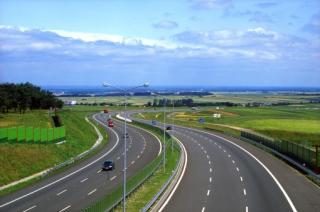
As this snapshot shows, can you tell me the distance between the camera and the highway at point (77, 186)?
38.6 metres

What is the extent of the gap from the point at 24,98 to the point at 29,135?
49401 mm

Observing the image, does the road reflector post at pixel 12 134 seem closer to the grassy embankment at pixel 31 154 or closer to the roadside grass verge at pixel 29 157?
the grassy embankment at pixel 31 154

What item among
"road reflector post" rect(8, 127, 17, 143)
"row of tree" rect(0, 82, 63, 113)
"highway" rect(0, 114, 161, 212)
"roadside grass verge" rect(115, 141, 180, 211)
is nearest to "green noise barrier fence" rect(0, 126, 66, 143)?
"road reflector post" rect(8, 127, 17, 143)

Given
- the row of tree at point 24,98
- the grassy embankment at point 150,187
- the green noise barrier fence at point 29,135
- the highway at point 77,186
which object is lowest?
the highway at point 77,186

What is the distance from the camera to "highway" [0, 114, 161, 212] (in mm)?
38625

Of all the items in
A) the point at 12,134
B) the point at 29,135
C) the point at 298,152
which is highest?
the point at 12,134

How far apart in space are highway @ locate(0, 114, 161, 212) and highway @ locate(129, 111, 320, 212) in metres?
6.30

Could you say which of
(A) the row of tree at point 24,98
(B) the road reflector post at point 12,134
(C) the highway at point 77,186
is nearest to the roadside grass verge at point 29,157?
(B) the road reflector post at point 12,134

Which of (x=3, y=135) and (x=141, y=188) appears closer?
(x=141, y=188)

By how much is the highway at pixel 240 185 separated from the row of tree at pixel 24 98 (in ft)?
156

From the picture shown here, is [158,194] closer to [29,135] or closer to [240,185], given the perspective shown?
[240,185]

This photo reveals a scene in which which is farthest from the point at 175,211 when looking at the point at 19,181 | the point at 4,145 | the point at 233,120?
the point at 233,120

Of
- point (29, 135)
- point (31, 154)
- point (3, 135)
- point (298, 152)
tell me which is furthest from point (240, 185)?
point (29, 135)

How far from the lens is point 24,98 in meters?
118
